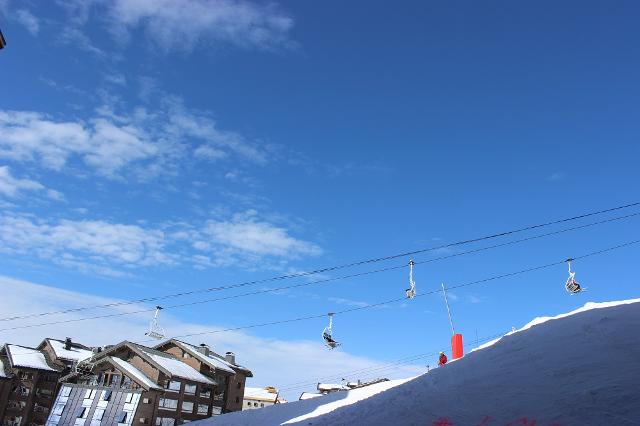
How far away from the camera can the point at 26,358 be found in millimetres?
63188

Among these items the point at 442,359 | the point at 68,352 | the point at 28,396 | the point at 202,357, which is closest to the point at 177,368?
the point at 202,357

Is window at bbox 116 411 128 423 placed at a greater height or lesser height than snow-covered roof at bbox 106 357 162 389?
lesser

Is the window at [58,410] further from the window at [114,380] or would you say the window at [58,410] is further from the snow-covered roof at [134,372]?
the snow-covered roof at [134,372]

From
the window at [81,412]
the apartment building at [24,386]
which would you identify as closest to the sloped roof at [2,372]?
the apartment building at [24,386]

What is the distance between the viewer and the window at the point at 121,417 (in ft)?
153

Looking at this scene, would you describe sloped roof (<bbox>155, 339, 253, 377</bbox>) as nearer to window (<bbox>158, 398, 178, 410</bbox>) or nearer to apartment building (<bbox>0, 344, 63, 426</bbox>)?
window (<bbox>158, 398, 178, 410</bbox>)

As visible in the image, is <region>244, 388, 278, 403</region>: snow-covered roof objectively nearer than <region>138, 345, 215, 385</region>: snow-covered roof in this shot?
No

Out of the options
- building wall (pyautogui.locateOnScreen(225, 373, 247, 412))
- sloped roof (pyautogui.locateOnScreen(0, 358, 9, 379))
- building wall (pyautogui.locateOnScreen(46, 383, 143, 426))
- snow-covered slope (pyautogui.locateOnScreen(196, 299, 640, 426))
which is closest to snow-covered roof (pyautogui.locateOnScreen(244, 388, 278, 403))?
building wall (pyautogui.locateOnScreen(225, 373, 247, 412))

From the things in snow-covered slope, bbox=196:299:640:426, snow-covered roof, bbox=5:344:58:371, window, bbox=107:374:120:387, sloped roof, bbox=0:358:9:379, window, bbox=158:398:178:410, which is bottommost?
snow-covered slope, bbox=196:299:640:426

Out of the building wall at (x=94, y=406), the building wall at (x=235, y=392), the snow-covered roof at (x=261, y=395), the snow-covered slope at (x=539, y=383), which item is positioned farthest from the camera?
the snow-covered roof at (x=261, y=395)

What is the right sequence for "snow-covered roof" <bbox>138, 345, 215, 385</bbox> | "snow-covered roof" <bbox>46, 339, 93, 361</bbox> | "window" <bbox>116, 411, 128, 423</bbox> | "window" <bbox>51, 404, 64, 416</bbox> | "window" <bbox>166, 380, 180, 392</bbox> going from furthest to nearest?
"snow-covered roof" <bbox>46, 339, 93, 361</bbox> < "snow-covered roof" <bbox>138, 345, 215, 385</bbox> < "window" <bbox>166, 380, 180, 392</bbox> < "window" <bbox>51, 404, 64, 416</bbox> < "window" <bbox>116, 411, 128, 423</bbox>

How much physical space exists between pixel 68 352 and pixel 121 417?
2779 cm

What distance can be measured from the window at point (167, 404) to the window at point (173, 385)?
121 cm

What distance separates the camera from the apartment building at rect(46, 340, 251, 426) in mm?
48062
